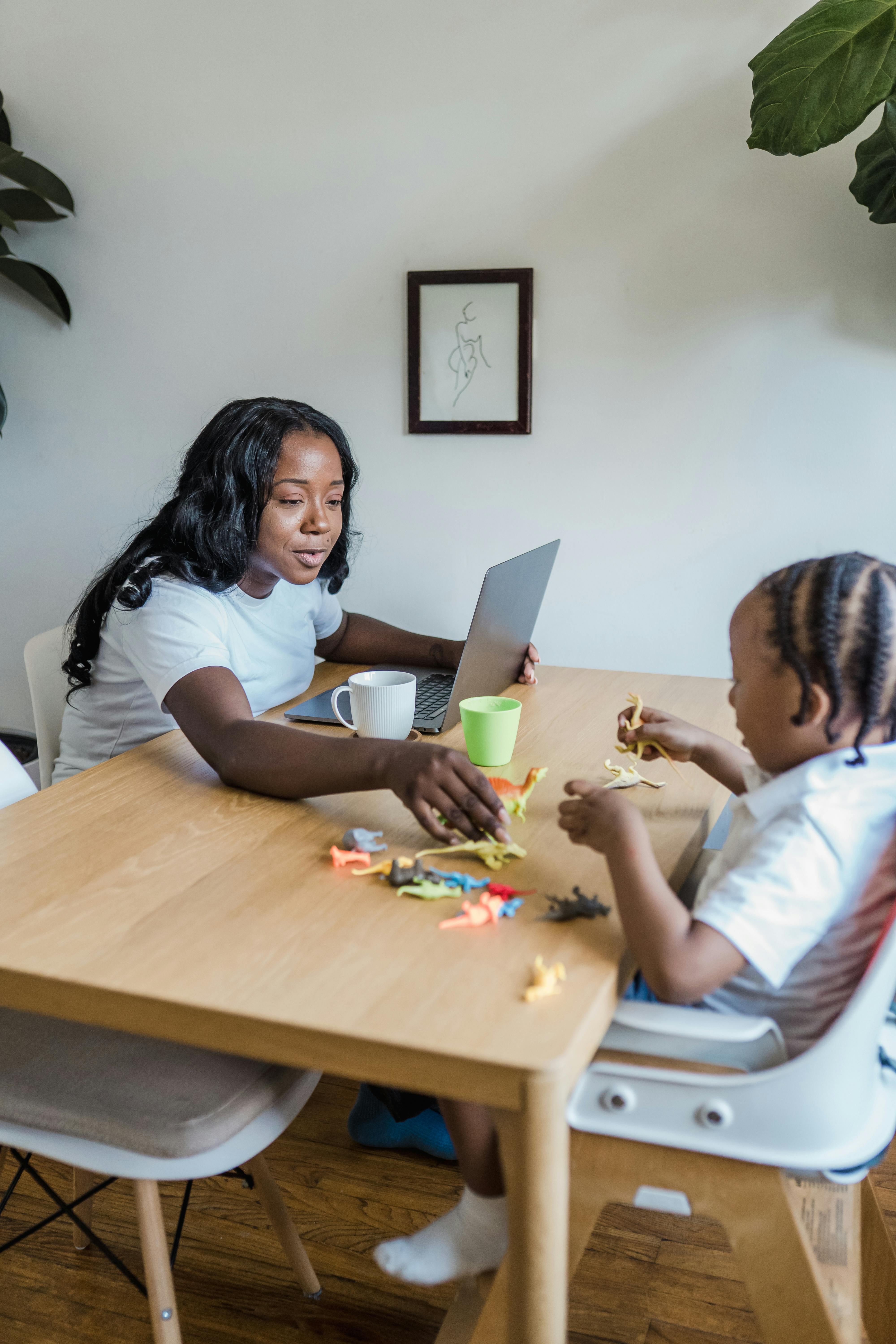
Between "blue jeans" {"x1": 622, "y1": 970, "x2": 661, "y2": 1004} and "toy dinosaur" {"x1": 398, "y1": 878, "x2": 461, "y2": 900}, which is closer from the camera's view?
"toy dinosaur" {"x1": 398, "y1": 878, "x2": 461, "y2": 900}

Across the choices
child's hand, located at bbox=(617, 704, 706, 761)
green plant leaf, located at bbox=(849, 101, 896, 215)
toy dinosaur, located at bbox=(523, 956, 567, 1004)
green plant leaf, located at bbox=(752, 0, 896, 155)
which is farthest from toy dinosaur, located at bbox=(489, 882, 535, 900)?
green plant leaf, located at bbox=(849, 101, 896, 215)

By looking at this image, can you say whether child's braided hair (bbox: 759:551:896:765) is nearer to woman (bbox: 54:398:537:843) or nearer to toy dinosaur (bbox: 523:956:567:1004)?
toy dinosaur (bbox: 523:956:567:1004)

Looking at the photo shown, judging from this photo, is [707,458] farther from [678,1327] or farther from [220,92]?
[678,1327]

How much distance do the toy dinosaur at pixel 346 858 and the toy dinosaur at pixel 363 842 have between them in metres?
0.02

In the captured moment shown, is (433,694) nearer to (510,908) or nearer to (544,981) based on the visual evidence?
(510,908)

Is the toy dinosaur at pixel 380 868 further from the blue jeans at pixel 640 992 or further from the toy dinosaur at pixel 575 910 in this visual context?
the blue jeans at pixel 640 992

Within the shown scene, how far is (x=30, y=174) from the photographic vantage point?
7.94 feet

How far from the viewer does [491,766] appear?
4.53ft

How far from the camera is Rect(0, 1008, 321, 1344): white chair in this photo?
998 millimetres

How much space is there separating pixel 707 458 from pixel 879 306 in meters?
0.43

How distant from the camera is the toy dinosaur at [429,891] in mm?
A: 979

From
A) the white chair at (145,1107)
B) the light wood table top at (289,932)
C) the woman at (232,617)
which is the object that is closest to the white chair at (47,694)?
the woman at (232,617)

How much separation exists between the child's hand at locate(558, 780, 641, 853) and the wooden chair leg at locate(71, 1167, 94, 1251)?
3.07 feet

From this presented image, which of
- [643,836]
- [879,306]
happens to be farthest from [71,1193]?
[879,306]
